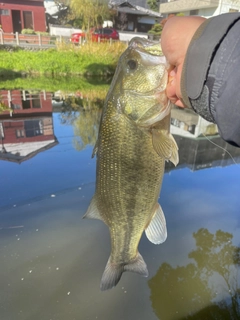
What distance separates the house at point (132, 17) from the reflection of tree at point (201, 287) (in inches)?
1421

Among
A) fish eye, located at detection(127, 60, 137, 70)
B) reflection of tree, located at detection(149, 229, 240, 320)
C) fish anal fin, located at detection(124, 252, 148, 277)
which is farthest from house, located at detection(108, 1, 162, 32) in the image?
fish anal fin, located at detection(124, 252, 148, 277)

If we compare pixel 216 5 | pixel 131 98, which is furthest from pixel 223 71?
pixel 216 5

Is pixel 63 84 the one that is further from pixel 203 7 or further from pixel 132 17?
pixel 132 17

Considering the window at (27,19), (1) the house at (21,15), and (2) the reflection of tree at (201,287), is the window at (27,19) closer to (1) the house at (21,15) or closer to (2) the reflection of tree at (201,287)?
(1) the house at (21,15)

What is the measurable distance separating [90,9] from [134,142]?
3013 cm

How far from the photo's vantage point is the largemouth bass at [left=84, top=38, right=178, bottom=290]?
1597 mm

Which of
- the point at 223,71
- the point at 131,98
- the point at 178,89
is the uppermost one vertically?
the point at 223,71

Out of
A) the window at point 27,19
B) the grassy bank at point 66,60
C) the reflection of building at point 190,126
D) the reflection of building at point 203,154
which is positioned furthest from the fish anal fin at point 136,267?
the window at point 27,19

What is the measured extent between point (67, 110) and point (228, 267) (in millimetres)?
7250

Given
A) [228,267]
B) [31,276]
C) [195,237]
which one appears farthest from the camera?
[195,237]

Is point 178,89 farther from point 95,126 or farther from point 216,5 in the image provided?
point 216,5

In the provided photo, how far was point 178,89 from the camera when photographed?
4.56 feet

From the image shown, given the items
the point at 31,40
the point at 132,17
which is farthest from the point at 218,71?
the point at 132,17

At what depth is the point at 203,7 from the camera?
26203 millimetres
